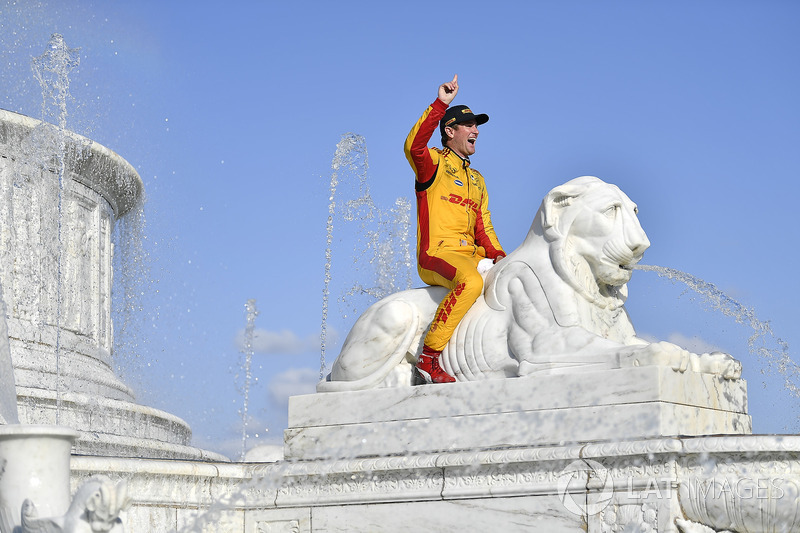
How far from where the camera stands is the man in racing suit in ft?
22.9

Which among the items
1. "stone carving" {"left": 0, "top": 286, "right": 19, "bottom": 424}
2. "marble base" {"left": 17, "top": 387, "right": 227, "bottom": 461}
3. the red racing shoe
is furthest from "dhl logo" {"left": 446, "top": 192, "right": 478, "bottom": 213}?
"marble base" {"left": 17, "top": 387, "right": 227, "bottom": 461}

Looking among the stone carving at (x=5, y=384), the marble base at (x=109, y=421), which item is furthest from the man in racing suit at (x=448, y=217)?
the marble base at (x=109, y=421)

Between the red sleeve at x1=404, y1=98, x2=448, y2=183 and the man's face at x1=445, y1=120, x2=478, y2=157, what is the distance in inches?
11.4

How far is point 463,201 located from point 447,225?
246mm

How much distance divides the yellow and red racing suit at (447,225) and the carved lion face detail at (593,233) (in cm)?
60

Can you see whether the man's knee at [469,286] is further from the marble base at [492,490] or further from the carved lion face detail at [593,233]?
the marble base at [492,490]

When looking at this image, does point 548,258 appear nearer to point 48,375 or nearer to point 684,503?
point 684,503

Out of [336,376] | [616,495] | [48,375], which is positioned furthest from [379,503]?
[48,375]

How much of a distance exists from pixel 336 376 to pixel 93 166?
852 centimetres

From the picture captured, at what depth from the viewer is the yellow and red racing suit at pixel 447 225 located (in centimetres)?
698

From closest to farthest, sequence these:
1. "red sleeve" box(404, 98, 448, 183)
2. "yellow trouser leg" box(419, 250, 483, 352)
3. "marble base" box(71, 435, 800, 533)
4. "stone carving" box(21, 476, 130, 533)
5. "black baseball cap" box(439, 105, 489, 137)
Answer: "stone carving" box(21, 476, 130, 533), "marble base" box(71, 435, 800, 533), "yellow trouser leg" box(419, 250, 483, 352), "red sleeve" box(404, 98, 448, 183), "black baseball cap" box(439, 105, 489, 137)

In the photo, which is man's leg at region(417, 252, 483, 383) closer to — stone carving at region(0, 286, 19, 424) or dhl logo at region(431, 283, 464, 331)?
dhl logo at region(431, 283, 464, 331)

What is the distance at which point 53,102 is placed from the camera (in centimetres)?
1380

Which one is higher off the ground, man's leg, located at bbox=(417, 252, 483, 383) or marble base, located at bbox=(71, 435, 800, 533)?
man's leg, located at bbox=(417, 252, 483, 383)
